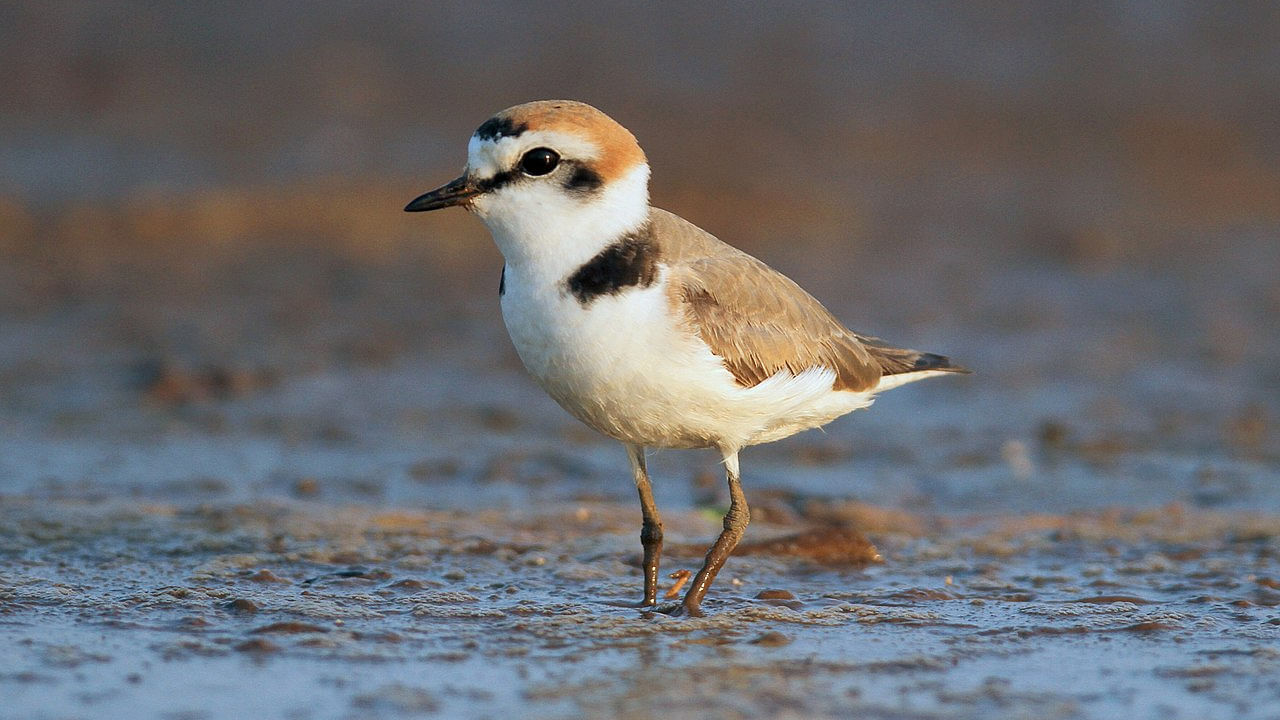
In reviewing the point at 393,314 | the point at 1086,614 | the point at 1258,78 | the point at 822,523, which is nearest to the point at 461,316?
the point at 393,314

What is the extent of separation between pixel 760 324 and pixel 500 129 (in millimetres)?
1303

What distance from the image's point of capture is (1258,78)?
1473 cm

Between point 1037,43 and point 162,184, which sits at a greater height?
point 1037,43

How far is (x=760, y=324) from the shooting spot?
6.23 metres

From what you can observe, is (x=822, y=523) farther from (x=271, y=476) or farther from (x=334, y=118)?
(x=334, y=118)

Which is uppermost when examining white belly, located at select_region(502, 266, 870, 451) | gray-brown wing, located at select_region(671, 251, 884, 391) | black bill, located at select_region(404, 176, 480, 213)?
black bill, located at select_region(404, 176, 480, 213)

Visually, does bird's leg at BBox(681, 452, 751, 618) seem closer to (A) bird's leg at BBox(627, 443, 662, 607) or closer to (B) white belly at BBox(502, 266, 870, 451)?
(A) bird's leg at BBox(627, 443, 662, 607)

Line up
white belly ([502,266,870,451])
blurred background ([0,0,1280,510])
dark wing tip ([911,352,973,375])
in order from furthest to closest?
blurred background ([0,0,1280,510]) → dark wing tip ([911,352,973,375]) → white belly ([502,266,870,451])

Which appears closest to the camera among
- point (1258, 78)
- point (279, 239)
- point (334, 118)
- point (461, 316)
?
point (461, 316)

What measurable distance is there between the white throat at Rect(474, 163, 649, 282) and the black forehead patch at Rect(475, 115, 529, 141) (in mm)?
187

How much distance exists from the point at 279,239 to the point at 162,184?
1101 millimetres

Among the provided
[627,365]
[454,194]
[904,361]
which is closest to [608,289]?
[627,365]

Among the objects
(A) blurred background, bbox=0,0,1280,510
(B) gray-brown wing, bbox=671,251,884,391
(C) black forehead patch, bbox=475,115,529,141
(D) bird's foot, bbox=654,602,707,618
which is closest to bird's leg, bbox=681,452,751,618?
(D) bird's foot, bbox=654,602,707,618

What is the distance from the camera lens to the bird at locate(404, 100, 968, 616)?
5.65 metres
